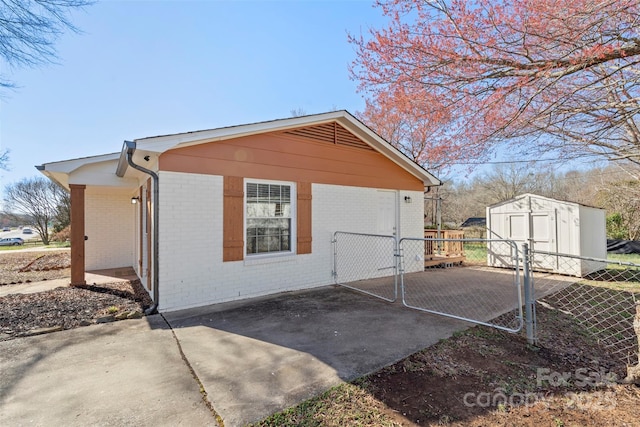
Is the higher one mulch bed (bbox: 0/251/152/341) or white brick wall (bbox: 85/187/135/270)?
white brick wall (bbox: 85/187/135/270)

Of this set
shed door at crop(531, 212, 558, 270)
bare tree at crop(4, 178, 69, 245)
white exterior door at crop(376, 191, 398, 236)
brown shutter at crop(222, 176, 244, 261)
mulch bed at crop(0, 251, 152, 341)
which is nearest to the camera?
mulch bed at crop(0, 251, 152, 341)

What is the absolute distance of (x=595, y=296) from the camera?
640 centimetres

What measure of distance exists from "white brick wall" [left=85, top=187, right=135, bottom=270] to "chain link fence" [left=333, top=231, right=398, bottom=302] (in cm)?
694

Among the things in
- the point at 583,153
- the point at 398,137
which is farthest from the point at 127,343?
the point at 398,137

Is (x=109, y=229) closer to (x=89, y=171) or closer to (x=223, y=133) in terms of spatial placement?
(x=89, y=171)

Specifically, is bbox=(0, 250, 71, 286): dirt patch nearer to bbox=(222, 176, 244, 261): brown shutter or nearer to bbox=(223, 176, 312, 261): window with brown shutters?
bbox=(222, 176, 244, 261): brown shutter

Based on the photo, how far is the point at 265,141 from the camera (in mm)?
6148

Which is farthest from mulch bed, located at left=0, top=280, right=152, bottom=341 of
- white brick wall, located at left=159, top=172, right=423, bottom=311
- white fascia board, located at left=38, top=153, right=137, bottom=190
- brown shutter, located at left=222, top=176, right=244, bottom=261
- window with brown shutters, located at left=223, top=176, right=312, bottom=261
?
white fascia board, located at left=38, top=153, right=137, bottom=190

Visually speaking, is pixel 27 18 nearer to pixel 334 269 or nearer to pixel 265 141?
pixel 265 141

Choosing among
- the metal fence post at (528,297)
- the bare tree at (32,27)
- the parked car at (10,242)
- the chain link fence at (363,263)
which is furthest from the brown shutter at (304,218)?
the parked car at (10,242)

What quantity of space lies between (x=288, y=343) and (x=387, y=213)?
5.55m

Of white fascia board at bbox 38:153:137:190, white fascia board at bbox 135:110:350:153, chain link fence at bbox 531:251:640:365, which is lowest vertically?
chain link fence at bbox 531:251:640:365

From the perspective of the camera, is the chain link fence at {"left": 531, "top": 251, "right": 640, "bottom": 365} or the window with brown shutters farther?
the window with brown shutters

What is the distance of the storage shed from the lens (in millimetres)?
8422
